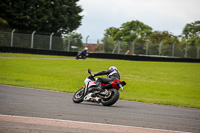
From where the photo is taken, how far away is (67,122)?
6.39 m

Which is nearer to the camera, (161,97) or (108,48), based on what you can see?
(161,97)

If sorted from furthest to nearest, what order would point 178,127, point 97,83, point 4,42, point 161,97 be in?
1. point 4,42
2. point 161,97
3. point 97,83
4. point 178,127

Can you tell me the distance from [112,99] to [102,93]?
1.33ft

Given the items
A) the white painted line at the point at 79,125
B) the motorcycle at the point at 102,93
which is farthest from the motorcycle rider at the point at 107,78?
the white painted line at the point at 79,125

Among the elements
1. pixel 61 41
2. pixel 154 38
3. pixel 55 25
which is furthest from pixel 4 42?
pixel 154 38

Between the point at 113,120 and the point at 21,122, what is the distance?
1997mm

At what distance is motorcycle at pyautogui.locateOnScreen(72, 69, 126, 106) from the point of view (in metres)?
9.48

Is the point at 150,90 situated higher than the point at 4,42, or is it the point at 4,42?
the point at 4,42

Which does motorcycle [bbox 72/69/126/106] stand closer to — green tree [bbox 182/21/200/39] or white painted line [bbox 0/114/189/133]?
white painted line [bbox 0/114/189/133]

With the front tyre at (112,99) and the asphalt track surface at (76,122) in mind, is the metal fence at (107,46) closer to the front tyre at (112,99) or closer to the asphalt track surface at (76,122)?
the front tyre at (112,99)

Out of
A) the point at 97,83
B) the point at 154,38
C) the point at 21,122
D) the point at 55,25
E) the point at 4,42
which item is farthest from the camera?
the point at 154,38

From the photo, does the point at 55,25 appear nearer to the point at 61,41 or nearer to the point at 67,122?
the point at 61,41

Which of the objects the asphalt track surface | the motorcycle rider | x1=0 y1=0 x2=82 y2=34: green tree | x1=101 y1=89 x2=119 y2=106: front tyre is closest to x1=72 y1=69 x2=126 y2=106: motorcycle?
x1=101 y1=89 x2=119 y2=106: front tyre

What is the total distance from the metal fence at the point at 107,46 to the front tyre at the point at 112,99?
26099mm
